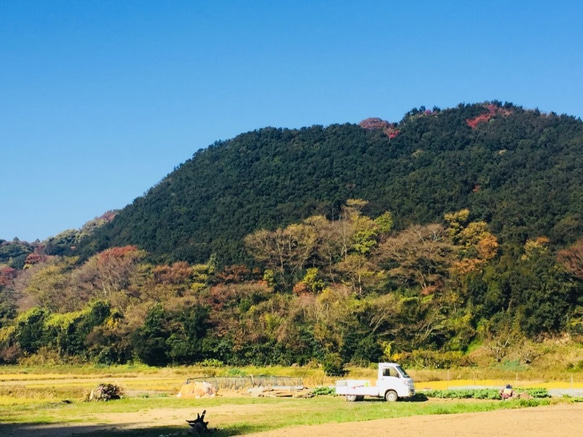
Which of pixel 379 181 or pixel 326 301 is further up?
pixel 379 181

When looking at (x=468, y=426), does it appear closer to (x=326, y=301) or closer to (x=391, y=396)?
(x=391, y=396)

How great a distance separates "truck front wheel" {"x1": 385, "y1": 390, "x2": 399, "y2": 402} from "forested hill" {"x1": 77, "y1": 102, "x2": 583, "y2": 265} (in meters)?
36.6

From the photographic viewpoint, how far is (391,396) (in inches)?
1072

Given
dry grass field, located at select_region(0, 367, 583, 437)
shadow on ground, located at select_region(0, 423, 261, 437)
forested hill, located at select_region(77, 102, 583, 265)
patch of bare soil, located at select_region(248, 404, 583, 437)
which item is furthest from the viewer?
forested hill, located at select_region(77, 102, 583, 265)

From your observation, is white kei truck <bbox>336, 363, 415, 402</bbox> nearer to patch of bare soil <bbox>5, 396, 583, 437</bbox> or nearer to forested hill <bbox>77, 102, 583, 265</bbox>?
patch of bare soil <bbox>5, 396, 583, 437</bbox>

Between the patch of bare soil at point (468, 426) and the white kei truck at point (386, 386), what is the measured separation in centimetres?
659

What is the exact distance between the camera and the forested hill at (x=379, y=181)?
68.5 m

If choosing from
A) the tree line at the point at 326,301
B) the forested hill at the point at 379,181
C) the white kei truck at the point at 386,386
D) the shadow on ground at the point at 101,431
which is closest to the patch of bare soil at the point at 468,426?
the shadow on ground at the point at 101,431

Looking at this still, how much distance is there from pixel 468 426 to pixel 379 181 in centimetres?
7363

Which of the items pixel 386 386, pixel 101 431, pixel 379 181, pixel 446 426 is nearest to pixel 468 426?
pixel 446 426

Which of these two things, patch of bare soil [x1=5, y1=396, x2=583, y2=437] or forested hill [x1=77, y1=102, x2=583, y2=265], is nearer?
patch of bare soil [x1=5, y1=396, x2=583, y2=437]

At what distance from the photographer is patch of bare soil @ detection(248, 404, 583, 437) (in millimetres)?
16656

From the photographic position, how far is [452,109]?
4560 inches

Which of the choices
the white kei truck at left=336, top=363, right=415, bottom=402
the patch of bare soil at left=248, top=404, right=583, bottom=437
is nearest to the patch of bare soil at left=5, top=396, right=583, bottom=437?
the patch of bare soil at left=248, top=404, right=583, bottom=437
